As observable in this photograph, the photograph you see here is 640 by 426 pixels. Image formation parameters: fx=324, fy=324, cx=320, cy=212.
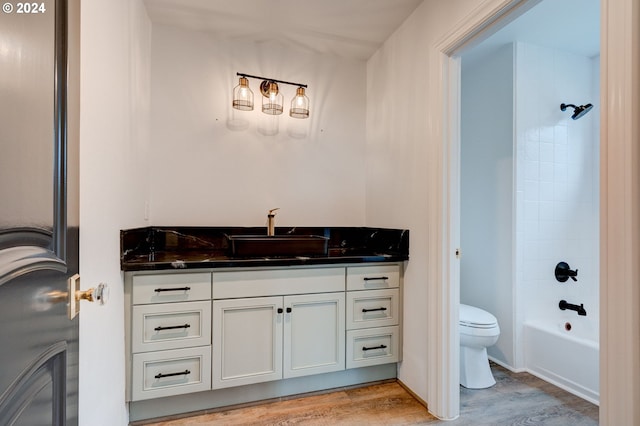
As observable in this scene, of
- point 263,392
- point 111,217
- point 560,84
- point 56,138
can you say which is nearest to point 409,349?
point 263,392

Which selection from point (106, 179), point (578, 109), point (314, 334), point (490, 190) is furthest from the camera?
point (490, 190)

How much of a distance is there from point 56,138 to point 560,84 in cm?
332

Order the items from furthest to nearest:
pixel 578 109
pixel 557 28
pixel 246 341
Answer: pixel 578 109, pixel 557 28, pixel 246 341

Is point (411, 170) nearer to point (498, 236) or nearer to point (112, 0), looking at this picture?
point (498, 236)

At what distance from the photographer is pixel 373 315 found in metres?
2.14

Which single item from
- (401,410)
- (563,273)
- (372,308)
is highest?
(563,273)

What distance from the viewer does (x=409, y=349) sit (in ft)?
6.95

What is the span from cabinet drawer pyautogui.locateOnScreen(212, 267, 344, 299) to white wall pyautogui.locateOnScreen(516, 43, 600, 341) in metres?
1.52

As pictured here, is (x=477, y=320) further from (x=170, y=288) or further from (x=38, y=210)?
(x=38, y=210)

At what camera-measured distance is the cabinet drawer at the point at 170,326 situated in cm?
168

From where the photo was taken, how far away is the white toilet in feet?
7.03

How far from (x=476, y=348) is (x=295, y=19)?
255 centimetres

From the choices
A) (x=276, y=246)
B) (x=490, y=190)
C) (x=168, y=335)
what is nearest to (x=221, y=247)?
(x=276, y=246)

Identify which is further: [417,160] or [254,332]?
[417,160]
